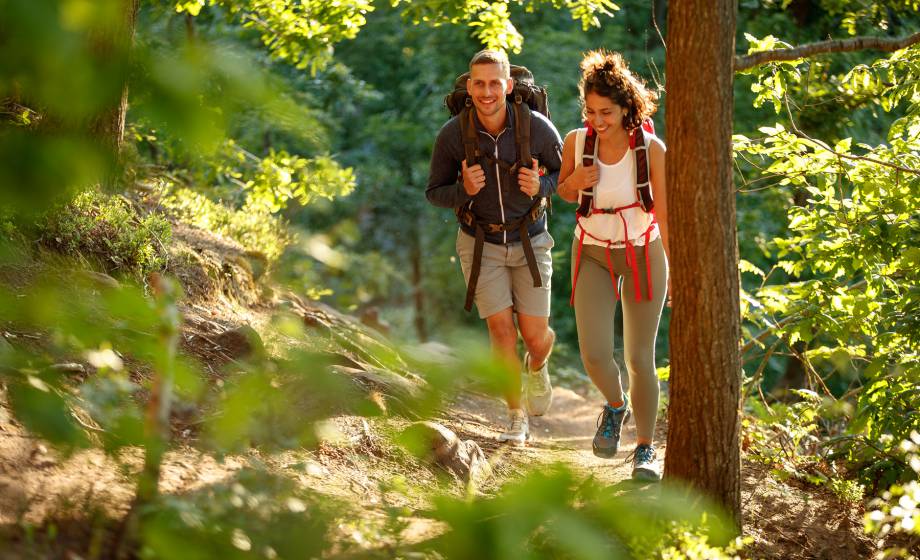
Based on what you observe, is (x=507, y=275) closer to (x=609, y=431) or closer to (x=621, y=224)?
(x=621, y=224)

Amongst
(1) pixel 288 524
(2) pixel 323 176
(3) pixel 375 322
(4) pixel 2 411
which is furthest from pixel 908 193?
(3) pixel 375 322

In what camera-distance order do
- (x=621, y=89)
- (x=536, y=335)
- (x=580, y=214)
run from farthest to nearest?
(x=536, y=335), (x=580, y=214), (x=621, y=89)

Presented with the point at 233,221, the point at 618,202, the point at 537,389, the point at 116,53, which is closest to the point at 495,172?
the point at 618,202

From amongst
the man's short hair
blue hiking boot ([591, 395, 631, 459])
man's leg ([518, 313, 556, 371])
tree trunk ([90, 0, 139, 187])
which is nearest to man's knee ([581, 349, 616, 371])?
blue hiking boot ([591, 395, 631, 459])

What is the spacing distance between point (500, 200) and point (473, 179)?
0.31m

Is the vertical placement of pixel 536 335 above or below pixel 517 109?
below

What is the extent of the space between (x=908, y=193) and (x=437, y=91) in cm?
1626

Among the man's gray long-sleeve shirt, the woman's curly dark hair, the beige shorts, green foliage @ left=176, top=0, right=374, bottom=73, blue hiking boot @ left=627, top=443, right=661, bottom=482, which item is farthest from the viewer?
green foliage @ left=176, top=0, right=374, bottom=73

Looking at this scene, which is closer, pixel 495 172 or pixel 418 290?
pixel 495 172

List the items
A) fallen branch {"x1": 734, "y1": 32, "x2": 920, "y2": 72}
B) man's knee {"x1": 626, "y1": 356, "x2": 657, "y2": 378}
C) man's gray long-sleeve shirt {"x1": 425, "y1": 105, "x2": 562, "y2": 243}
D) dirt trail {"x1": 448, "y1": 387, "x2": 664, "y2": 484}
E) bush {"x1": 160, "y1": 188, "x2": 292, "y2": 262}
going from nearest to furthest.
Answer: fallen branch {"x1": 734, "y1": 32, "x2": 920, "y2": 72} < man's knee {"x1": 626, "y1": 356, "x2": 657, "y2": 378} < dirt trail {"x1": 448, "y1": 387, "x2": 664, "y2": 484} < man's gray long-sleeve shirt {"x1": 425, "y1": 105, "x2": 562, "y2": 243} < bush {"x1": 160, "y1": 188, "x2": 292, "y2": 262}

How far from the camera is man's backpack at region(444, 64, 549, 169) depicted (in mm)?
5730

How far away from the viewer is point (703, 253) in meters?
4.01

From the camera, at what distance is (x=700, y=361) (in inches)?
161

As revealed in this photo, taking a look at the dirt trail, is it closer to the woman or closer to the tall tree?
the woman
